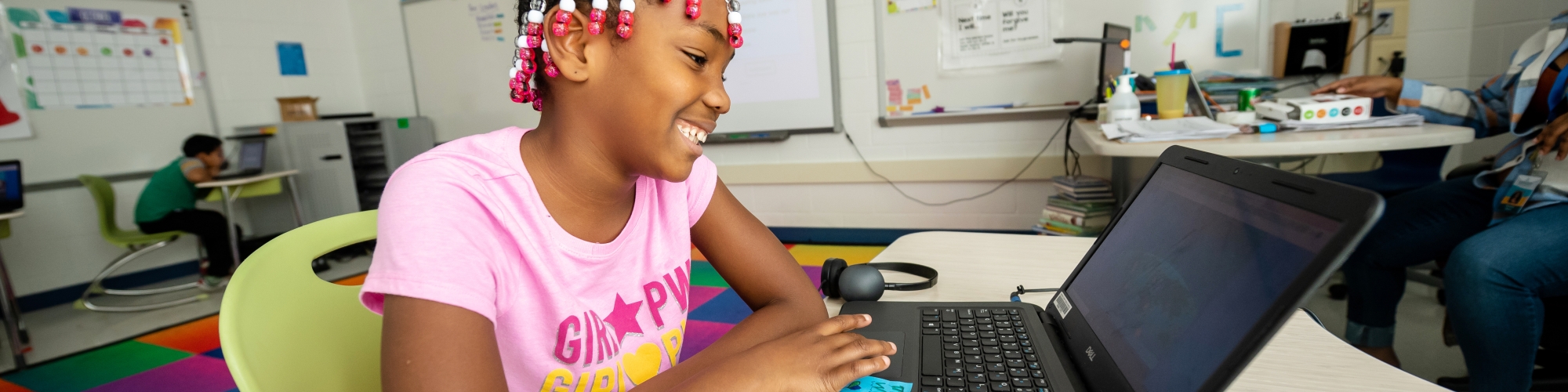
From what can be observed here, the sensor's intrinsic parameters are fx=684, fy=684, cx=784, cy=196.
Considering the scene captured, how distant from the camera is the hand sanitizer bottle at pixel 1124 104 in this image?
176cm

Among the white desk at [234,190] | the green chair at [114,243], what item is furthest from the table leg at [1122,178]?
the green chair at [114,243]

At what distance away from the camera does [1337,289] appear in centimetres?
231

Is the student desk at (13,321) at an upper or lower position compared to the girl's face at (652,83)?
lower

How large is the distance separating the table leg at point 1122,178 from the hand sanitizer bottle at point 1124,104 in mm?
411

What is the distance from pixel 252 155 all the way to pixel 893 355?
14.2 feet

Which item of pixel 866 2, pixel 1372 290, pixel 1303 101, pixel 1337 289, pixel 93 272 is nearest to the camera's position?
pixel 1372 290

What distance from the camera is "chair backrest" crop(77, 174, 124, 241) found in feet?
10.9

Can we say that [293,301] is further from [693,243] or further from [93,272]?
[93,272]

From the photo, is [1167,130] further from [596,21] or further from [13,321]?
[13,321]

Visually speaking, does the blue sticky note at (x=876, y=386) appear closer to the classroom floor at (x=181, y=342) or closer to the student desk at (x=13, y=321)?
the classroom floor at (x=181, y=342)

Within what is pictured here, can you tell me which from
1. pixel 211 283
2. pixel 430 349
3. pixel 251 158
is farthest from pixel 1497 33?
pixel 211 283

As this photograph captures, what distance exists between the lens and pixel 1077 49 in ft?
9.04

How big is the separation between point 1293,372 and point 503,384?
2.11 feet

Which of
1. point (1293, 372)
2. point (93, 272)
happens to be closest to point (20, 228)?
point (93, 272)
